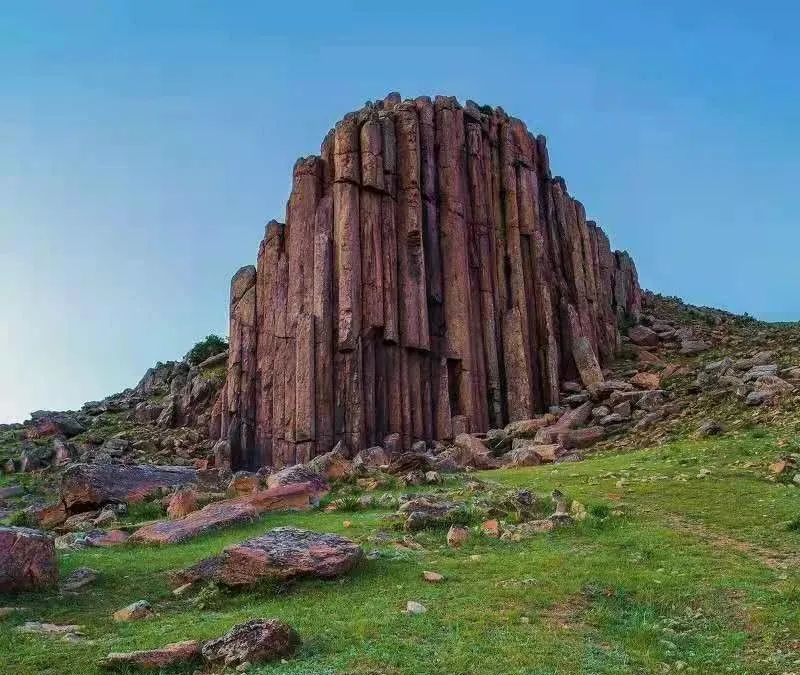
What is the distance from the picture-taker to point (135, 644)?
39.8 feet

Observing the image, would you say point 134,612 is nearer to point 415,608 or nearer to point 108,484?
point 415,608

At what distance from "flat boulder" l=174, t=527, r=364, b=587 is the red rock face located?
2732 centimetres

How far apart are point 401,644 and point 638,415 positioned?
31686 millimetres

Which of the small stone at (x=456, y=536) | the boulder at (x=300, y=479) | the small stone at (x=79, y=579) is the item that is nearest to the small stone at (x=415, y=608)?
the small stone at (x=456, y=536)

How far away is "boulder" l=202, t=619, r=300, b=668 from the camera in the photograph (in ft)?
35.4

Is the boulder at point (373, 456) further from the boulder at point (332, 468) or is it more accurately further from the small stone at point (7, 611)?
the small stone at point (7, 611)

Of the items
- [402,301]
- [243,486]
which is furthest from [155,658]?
[402,301]

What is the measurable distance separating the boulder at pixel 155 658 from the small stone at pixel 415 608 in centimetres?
354

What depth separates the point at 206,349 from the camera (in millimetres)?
74312

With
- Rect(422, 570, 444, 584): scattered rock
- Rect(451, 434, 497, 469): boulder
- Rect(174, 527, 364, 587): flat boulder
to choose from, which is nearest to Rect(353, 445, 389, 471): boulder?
Rect(451, 434, 497, 469): boulder

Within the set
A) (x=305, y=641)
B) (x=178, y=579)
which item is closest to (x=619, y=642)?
(x=305, y=641)

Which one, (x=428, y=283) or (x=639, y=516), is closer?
(x=639, y=516)

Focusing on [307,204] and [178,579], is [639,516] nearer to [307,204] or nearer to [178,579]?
[178,579]

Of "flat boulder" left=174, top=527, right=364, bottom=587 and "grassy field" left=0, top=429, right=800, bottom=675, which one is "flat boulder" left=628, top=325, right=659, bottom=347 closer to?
"grassy field" left=0, top=429, right=800, bottom=675
